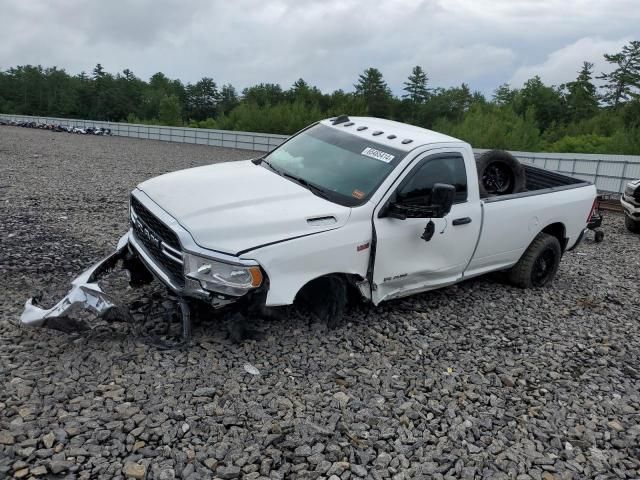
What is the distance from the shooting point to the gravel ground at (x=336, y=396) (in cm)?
313

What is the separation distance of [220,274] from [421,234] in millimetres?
2020

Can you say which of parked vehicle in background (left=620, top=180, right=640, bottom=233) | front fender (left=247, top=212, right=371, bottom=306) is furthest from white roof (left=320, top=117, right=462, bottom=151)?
parked vehicle in background (left=620, top=180, right=640, bottom=233)

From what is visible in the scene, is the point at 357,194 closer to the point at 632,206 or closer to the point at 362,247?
the point at 362,247

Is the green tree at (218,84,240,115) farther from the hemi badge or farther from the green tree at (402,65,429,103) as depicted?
the hemi badge

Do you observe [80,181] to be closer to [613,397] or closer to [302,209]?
[302,209]

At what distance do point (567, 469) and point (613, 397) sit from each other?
1.23 metres

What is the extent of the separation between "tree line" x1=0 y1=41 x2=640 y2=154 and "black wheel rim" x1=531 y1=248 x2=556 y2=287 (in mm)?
23991

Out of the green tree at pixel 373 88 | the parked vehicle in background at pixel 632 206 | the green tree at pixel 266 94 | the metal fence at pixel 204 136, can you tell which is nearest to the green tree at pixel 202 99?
the green tree at pixel 266 94

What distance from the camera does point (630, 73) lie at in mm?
56906

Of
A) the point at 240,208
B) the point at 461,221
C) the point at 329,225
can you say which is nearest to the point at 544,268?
the point at 461,221

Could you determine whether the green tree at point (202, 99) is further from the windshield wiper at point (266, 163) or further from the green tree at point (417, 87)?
the windshield wiper at point (266, 163)

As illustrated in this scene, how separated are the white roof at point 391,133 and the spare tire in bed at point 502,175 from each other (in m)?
1.08

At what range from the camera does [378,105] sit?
218 feet

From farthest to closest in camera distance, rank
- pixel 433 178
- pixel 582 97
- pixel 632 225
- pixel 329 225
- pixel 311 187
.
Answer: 1. pixel 582 97
2. pixel 632 225
3. pixel 433 178
4. pixel 311 187
5. pixel 329 225
